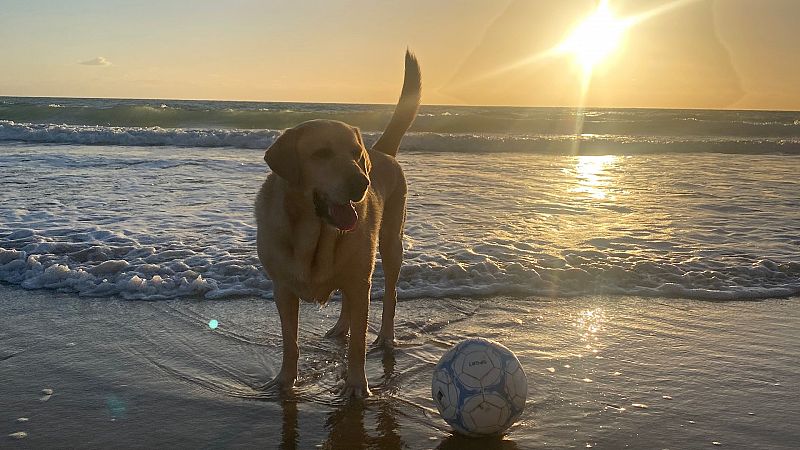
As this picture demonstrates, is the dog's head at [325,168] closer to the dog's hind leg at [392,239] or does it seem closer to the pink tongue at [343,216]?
the pink tongue at [343,216]

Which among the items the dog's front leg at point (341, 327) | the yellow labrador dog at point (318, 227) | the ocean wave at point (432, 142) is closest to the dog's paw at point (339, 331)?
the dog's front leg at point (341, 327)

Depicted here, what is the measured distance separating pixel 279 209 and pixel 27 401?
148 centimetres

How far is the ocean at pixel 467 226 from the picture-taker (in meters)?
5.39

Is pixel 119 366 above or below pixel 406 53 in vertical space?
below

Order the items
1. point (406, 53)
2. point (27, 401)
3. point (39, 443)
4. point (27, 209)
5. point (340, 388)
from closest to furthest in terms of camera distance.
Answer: point (39, 443)
point (27, 401)
point (340, 388)
point (406, 53)
point (27, 209)

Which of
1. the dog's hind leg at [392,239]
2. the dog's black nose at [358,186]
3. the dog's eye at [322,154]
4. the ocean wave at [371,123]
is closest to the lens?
the dog's black nose at [358,186]

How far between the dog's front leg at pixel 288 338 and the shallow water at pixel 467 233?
1647 millimetres

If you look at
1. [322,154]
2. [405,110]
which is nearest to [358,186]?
[322,154]

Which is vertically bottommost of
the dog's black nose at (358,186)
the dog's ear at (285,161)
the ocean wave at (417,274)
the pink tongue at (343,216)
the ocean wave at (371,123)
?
the ocean wave at (417,274)

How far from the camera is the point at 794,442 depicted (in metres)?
2.84

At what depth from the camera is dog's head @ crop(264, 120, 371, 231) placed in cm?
316

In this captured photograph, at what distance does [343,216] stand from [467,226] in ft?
14.3

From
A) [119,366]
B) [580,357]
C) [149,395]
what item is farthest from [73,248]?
[580,357]

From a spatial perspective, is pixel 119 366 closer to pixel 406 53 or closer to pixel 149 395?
pixel 149 395
